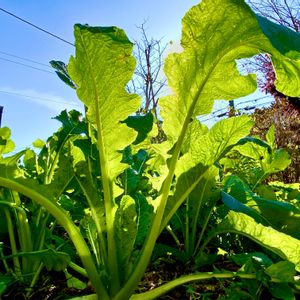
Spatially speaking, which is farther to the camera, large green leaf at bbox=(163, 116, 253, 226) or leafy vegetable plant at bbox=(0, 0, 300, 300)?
large green leaf at bbox=(163, 116, 253, 226)

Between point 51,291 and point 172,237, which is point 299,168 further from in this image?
point 51,291

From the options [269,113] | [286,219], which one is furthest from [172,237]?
[269,113]

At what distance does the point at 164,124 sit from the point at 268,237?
0.34 metres

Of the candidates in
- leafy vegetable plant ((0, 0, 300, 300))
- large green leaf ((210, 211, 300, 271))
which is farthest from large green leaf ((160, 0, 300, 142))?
large green leaf ((210, 211, 300, 271))

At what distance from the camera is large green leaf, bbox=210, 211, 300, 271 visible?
0.72 metres

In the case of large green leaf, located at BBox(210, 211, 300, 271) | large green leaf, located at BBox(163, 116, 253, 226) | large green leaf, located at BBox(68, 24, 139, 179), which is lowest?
large green leaf, located at BBox(210, 211, 300, 271)

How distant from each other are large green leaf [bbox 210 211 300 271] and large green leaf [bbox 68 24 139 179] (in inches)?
11.1

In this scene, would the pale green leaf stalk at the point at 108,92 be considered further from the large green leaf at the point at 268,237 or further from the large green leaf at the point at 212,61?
the large green leaf at the point at 268,237

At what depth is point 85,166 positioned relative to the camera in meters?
0.89

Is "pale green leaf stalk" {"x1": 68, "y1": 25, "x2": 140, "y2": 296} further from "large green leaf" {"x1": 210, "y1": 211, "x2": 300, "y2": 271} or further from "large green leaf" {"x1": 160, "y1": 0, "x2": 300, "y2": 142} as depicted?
"large green leaf" {"x1": 210, "y1": 211, "x2": 300, "y2": 271}

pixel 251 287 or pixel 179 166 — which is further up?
pixel 179 166

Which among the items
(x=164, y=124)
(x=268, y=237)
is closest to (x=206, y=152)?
(x=164, y=124)

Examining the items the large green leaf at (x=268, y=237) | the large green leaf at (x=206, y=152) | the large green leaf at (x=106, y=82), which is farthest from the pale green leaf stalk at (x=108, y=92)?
the large green leaf at (x=268, y=237)

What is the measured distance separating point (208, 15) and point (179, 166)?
1.12ft
